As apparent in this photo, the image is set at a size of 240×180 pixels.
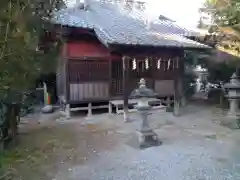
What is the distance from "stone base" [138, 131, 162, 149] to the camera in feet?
22.2

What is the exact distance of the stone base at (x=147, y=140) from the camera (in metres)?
6.76

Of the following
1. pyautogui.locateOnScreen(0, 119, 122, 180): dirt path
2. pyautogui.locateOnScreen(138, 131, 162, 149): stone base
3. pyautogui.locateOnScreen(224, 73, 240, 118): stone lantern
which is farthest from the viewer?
pyautogui.locateOnScreen(224, 73, 240, 118): stone lantern

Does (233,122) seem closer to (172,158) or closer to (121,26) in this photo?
(172,158)

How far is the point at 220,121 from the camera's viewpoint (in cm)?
974

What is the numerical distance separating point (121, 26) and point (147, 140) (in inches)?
246

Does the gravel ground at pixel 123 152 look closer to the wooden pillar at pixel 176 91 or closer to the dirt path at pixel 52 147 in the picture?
the dirt path at pixel 52 147

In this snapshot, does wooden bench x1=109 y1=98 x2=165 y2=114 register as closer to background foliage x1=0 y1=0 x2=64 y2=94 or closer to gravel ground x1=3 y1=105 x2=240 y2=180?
gravel ground x1=3 y1=105 x2=240 y2=180

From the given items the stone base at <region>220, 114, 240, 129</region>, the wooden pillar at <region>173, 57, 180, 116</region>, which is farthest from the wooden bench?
the stone base at <region>220, 114, 240, 129</region>

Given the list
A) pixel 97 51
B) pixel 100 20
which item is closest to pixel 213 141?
pixel 97 51

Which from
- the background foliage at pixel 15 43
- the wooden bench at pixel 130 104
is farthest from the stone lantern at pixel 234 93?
the background foliage at pixel 15 43

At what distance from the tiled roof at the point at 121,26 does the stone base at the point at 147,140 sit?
375 centimetres

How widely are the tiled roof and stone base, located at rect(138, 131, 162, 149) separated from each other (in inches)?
148

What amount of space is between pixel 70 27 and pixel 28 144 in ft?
16.9

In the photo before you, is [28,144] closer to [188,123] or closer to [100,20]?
[188,123]
